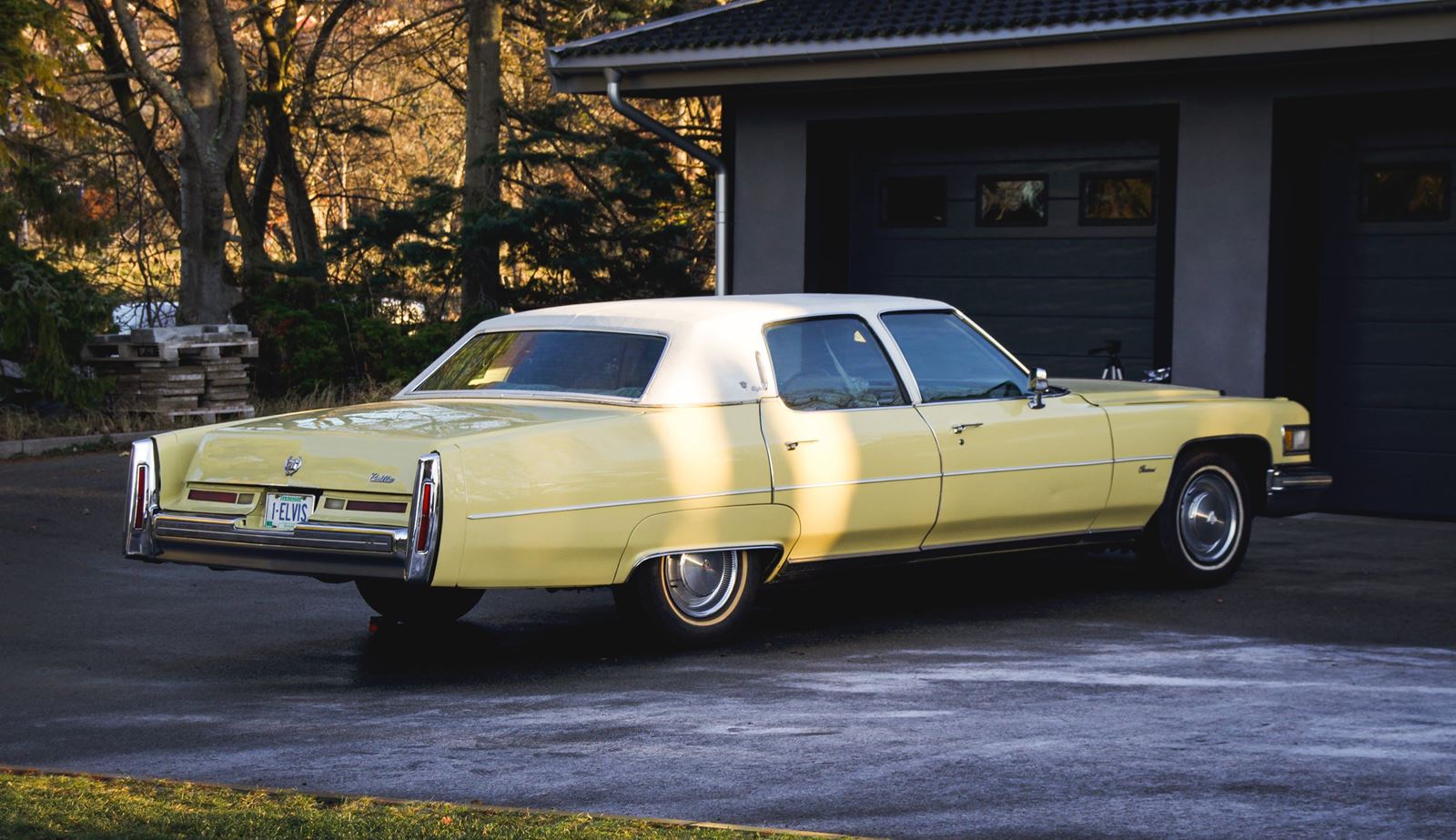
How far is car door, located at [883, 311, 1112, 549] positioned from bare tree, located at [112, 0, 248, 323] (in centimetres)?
1262

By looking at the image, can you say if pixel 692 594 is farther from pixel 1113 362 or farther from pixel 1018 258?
pixel 1018 258

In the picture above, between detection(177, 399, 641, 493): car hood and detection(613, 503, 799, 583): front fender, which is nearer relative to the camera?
detection(177, 399, 641, 493): car hood

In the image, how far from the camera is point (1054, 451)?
8.74 m

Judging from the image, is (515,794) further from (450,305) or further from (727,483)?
(450,305)

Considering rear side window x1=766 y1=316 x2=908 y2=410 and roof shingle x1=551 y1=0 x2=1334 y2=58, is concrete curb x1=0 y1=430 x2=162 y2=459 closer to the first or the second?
roof shingle x1=551 y1=0 x2=1334 y2=58

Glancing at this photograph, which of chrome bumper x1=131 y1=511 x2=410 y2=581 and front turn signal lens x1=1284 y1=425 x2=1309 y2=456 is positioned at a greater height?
front turn signal lens x1=1284 y1=425 x2=1309 y2=456

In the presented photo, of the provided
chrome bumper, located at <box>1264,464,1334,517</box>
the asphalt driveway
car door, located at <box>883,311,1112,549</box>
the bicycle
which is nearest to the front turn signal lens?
chrome bumper, located at <box>1264,464,1334,517</box>

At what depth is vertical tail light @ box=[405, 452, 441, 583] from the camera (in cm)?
676

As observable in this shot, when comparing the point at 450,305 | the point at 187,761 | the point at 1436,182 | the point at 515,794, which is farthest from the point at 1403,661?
the point at 450,305

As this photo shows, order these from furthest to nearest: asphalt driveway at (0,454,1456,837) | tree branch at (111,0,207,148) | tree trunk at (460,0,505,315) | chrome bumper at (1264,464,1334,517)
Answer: tree trunk at (460,0,505,315), tree branch at (111,0,207,148), chrome bumper at (1264,464,1334,517), asphalt driveway at (0,454,1456,837)

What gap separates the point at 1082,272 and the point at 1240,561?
445cm

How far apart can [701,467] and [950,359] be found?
184 cm

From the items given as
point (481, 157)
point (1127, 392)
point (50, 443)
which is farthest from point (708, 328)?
point (481, 157)

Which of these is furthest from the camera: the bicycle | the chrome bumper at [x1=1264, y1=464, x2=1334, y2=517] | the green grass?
the bicycle
